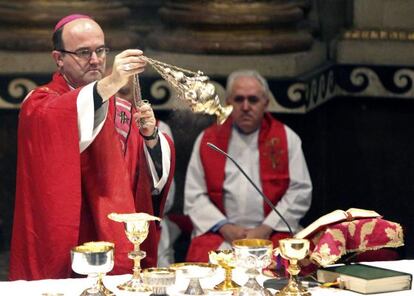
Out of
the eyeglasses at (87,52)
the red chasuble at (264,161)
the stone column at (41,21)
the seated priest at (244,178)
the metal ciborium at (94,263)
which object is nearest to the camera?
the metal ciborium at (94,263)

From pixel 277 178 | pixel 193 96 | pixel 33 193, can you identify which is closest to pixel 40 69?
pixel 277 178

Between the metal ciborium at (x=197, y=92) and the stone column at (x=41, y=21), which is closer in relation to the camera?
the metal ciborium at (x=197, y=92)

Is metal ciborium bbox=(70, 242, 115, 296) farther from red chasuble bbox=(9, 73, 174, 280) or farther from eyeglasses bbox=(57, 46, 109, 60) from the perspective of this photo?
eyeglasses bbox=(57, 46, 109, 60)

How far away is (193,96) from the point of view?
18.7ft

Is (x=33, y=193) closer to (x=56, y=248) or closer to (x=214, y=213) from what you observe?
(x=56, y=248)

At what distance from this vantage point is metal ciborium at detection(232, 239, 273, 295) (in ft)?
17.6

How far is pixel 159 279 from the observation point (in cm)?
532

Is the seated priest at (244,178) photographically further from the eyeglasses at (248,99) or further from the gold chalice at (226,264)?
the gold chalice at (226,264)

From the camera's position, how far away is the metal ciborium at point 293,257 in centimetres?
536

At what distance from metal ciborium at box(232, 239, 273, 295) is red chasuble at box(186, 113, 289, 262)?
286 cm

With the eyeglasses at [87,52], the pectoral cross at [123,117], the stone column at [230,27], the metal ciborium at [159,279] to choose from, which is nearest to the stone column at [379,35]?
the stone column at [230,27]

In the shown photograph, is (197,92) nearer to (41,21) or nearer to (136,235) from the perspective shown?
(136,235)

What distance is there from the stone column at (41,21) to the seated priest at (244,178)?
93cm

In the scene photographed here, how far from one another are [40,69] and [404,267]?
11.3ft
